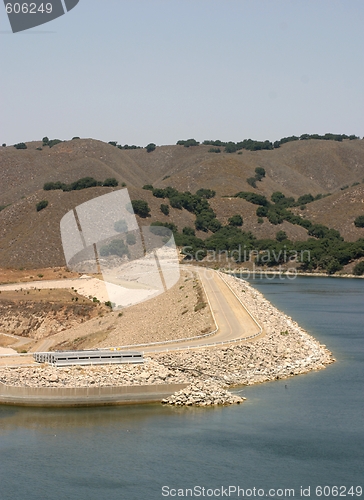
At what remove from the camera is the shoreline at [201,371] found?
42.8m

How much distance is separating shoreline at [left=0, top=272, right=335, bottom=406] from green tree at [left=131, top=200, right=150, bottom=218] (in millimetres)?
99396

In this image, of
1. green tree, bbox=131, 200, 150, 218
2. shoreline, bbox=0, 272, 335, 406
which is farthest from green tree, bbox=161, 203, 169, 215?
shoreline, bbox=0, 272, 335, 406

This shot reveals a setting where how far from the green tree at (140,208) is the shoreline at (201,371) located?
326 feet

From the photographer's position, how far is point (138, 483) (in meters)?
31.9

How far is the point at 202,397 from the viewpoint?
1660 inches

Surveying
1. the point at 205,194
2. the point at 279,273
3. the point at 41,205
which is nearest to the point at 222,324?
the point at 279,273

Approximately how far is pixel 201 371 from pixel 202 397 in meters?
3.94

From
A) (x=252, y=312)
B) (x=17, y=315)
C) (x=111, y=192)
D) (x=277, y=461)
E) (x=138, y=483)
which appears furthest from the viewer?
(x=111, y=192)

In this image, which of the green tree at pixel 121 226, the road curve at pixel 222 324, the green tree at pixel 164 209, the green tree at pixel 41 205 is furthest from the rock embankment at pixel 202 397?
the green tree at pixel 164 209

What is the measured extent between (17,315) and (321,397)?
39.8 meters

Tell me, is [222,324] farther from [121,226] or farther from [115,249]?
[121,226]

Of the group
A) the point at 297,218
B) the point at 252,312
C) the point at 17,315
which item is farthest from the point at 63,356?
the point at 297,218

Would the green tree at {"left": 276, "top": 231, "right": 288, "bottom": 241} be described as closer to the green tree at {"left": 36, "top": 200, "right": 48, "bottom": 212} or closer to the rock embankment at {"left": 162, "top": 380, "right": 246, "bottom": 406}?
the green tree at {"left": 36, "top": 200, "right": 48, "bottom": 212}

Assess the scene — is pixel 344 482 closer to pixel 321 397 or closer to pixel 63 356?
pixel 321 397
